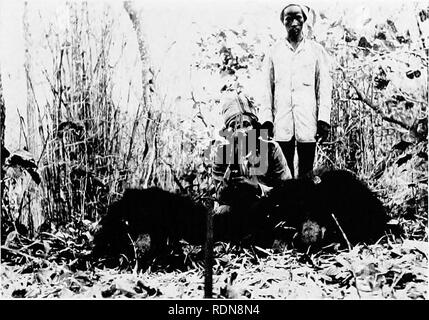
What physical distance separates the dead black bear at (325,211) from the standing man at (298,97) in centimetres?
13

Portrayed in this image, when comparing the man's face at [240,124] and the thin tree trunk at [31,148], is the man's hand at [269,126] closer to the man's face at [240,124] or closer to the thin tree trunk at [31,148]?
the man's face at [240,124]

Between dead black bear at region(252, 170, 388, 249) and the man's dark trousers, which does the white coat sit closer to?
the man's dark trousers

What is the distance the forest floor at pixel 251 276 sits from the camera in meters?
3.55

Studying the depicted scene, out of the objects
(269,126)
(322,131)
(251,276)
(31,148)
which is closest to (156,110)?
(269,126)

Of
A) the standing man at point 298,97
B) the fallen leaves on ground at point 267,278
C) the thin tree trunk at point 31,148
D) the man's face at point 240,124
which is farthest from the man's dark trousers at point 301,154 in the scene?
the thin tree trunk at point 31,148

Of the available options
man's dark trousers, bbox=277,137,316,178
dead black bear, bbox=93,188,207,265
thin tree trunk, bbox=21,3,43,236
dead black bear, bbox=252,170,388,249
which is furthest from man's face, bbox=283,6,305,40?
thin tree trunk, bbox=21,3,43,236

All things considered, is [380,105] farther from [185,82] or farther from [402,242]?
[185,82]

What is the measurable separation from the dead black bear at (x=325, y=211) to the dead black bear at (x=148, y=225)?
430 mm

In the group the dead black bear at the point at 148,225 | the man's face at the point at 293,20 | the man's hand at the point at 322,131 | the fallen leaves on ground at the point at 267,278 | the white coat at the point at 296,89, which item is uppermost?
the man's face at the point at 293,20

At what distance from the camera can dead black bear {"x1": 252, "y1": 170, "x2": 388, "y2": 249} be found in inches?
143

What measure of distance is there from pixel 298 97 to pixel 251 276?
3.66 feet

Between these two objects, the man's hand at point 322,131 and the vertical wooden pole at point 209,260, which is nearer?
the vertical wooden pole at point 209,260

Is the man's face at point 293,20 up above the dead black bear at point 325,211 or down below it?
above
